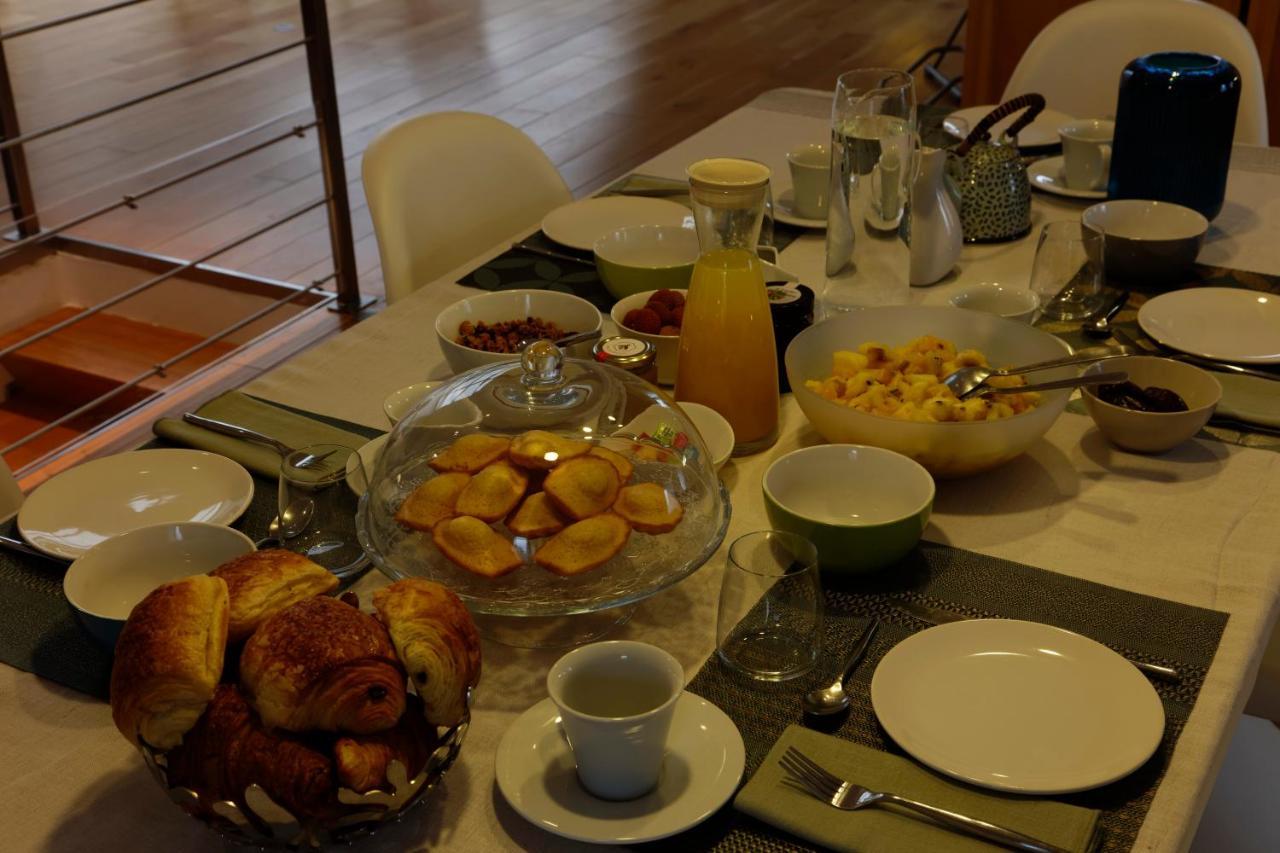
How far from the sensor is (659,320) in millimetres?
1247

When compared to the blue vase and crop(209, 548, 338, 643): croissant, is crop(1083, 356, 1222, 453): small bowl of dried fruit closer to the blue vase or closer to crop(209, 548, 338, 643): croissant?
the blue vase

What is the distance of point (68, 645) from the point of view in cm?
89

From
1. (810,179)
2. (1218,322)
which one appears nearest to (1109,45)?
(810,179)

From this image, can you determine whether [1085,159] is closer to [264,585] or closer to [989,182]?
[989,182]

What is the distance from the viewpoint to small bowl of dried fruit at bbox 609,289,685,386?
1218 millimetres

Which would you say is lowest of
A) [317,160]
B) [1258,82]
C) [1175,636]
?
[317,160]

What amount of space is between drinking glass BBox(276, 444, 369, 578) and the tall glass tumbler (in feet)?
1.98

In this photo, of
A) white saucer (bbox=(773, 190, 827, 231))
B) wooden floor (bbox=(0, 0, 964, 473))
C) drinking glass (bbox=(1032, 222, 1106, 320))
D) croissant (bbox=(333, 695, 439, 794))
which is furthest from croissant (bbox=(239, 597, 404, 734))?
wooden floor (bbox=(0, 0, 964, 473))

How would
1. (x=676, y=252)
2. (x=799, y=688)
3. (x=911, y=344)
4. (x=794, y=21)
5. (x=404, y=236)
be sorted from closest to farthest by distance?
1. (x=799, y=688)
2. (x=911, y=344)
3. (x=676, y=252)
4. (x=404, y=236)
5. (x=794, y=21)

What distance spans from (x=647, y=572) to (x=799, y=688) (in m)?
0.12

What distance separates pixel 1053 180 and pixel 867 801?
1.17 meters

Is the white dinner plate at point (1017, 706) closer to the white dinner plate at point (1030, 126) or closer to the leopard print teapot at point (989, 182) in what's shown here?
the leopard print teapot at point (989, 182)

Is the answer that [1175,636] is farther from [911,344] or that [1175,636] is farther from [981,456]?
[911,344]

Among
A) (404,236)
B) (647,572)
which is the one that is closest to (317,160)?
(404,236)
